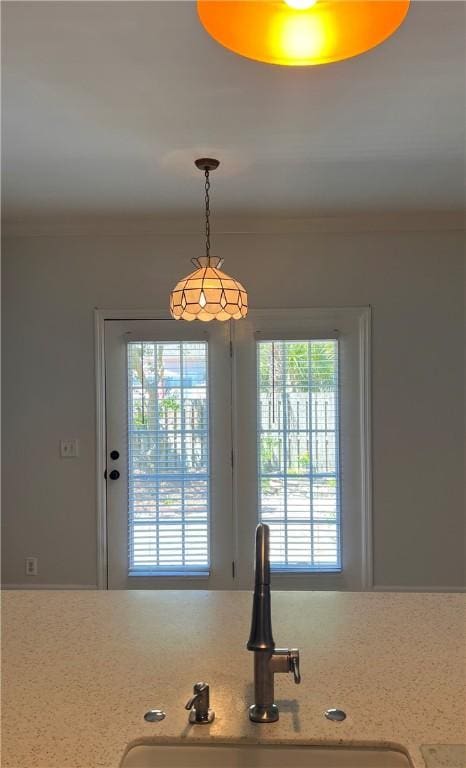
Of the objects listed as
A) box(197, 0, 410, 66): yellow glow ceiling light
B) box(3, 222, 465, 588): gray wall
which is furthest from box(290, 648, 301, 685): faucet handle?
box(3, 222, 465, 588): gray wall

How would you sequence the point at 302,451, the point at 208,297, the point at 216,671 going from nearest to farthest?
the point at 216,671 < the point at 208,297 < the point at 302,451

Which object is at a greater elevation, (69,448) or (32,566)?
(69,448)

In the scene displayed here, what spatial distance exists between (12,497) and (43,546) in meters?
0.38

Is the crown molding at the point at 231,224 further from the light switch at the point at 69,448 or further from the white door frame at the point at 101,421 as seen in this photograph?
the light switch at the point at 69,448

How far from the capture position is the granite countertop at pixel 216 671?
0.94 m

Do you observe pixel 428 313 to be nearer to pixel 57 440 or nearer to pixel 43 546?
pixel 57 440

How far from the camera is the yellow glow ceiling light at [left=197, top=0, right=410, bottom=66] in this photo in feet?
2.86

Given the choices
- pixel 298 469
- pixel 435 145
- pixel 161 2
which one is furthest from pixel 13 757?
pixel 298 469

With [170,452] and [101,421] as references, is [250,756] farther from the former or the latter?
[101,421]

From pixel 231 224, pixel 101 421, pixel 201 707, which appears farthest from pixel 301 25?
pixel 101 421

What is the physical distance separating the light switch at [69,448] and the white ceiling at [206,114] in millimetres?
1486

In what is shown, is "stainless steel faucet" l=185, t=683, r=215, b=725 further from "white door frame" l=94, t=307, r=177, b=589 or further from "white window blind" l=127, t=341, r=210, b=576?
"white door frame" l=94, t=307, r=177, b=589

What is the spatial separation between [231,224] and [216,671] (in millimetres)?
3029

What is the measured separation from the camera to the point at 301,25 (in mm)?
907
